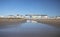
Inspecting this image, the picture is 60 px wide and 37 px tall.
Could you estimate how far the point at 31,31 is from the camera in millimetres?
1750

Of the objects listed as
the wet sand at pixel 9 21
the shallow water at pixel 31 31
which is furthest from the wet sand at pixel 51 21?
the wet sand at pixel 9 21

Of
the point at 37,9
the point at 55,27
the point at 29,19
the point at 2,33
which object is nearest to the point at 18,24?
the point at 29,19

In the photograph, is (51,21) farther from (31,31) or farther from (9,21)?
(9,21)

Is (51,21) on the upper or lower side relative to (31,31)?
Result: upper

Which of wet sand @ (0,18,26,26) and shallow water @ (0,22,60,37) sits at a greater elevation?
wet sand @ (0,18,26,26)

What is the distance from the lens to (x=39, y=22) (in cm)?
172

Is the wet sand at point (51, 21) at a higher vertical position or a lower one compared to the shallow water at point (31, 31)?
higher

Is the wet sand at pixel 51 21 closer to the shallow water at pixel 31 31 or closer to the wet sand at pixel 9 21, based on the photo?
the shallow water at pixel 31 31

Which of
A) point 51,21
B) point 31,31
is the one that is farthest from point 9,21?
point 51,21

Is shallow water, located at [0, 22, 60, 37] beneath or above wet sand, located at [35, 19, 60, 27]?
beneath

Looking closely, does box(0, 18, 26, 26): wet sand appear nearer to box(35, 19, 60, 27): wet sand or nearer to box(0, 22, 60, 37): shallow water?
box(0, 22, 60, 37): shallow water

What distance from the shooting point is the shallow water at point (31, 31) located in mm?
1725

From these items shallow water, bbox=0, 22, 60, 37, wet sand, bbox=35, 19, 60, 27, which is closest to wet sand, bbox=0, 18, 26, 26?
shallow water, bbox=0, 22, 60, 37

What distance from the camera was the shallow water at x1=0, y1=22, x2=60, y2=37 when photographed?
5.66ft
